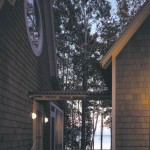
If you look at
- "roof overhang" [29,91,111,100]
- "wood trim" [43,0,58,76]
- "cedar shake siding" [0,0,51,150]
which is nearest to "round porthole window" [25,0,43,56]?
"cedar shake siding" [0,0,51,150]

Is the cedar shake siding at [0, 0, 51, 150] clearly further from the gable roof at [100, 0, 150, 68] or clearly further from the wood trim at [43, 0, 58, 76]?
the wood trim at [43, 0, 58, 76]

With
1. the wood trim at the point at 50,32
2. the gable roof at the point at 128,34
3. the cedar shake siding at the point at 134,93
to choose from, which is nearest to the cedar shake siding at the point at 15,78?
the gable roof at the point at 128,34

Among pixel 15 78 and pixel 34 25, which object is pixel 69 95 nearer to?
pixel 34 25

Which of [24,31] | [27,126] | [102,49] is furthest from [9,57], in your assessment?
[102,49]

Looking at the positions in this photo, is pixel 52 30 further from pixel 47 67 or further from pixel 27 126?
pixel 27 126

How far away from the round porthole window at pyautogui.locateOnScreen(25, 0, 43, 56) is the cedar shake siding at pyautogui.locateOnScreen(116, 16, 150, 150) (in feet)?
10.5

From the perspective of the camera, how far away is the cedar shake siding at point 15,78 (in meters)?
9.48

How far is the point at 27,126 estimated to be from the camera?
497 inches

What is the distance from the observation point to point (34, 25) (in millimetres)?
14539

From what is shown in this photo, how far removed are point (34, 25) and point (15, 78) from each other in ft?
13.5

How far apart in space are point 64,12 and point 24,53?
2360cm

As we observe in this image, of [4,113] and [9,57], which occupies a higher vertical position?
[9,57]

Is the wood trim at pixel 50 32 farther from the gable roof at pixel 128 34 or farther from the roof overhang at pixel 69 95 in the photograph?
the gable roof at pixel 128 34

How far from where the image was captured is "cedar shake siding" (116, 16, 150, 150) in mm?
11094
